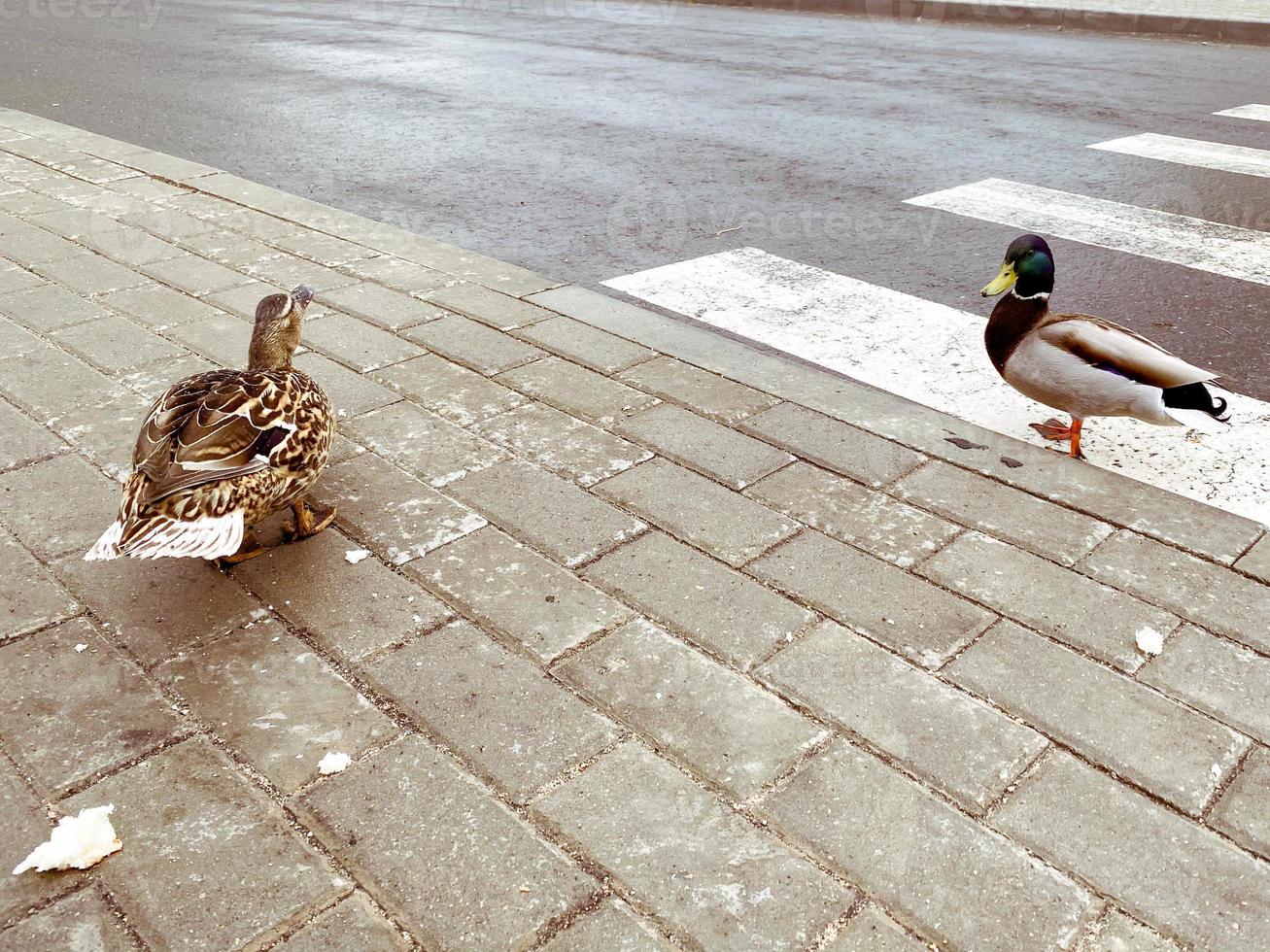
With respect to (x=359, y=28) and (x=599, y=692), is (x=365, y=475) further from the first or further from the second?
(x=359, y=28)

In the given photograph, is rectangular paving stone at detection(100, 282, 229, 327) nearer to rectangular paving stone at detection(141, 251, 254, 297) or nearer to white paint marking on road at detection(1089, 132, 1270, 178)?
rectangular paving stone at detection(141, 251, 254, 297)

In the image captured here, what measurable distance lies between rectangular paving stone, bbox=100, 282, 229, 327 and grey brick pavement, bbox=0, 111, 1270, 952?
516 mm

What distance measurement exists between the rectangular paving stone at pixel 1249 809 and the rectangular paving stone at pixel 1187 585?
51cm

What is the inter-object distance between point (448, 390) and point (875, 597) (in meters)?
2.07

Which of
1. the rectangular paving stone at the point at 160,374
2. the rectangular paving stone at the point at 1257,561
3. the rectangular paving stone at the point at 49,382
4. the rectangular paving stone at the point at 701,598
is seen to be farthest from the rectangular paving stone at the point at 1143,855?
the rectangular paving stone at the point at 49,382

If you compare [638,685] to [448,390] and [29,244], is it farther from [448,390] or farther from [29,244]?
[29,244]

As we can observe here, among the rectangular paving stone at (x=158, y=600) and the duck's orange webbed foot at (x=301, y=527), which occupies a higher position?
the duck's orange webbed foot at (x=301, y=527)

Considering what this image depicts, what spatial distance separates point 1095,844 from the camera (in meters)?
2.34

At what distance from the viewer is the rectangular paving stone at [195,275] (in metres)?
5.44

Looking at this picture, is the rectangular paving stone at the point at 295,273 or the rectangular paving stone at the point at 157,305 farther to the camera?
the rectangular paving stone at the point at 295,273

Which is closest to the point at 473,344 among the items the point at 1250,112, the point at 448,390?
the point at 448,390

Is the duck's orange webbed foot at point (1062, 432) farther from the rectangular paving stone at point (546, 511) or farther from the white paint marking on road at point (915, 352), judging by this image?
the rectangular paving stone at point (546, 511)

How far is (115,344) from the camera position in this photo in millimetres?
4719

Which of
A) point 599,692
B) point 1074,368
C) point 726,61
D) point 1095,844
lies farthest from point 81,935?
point 726,61
